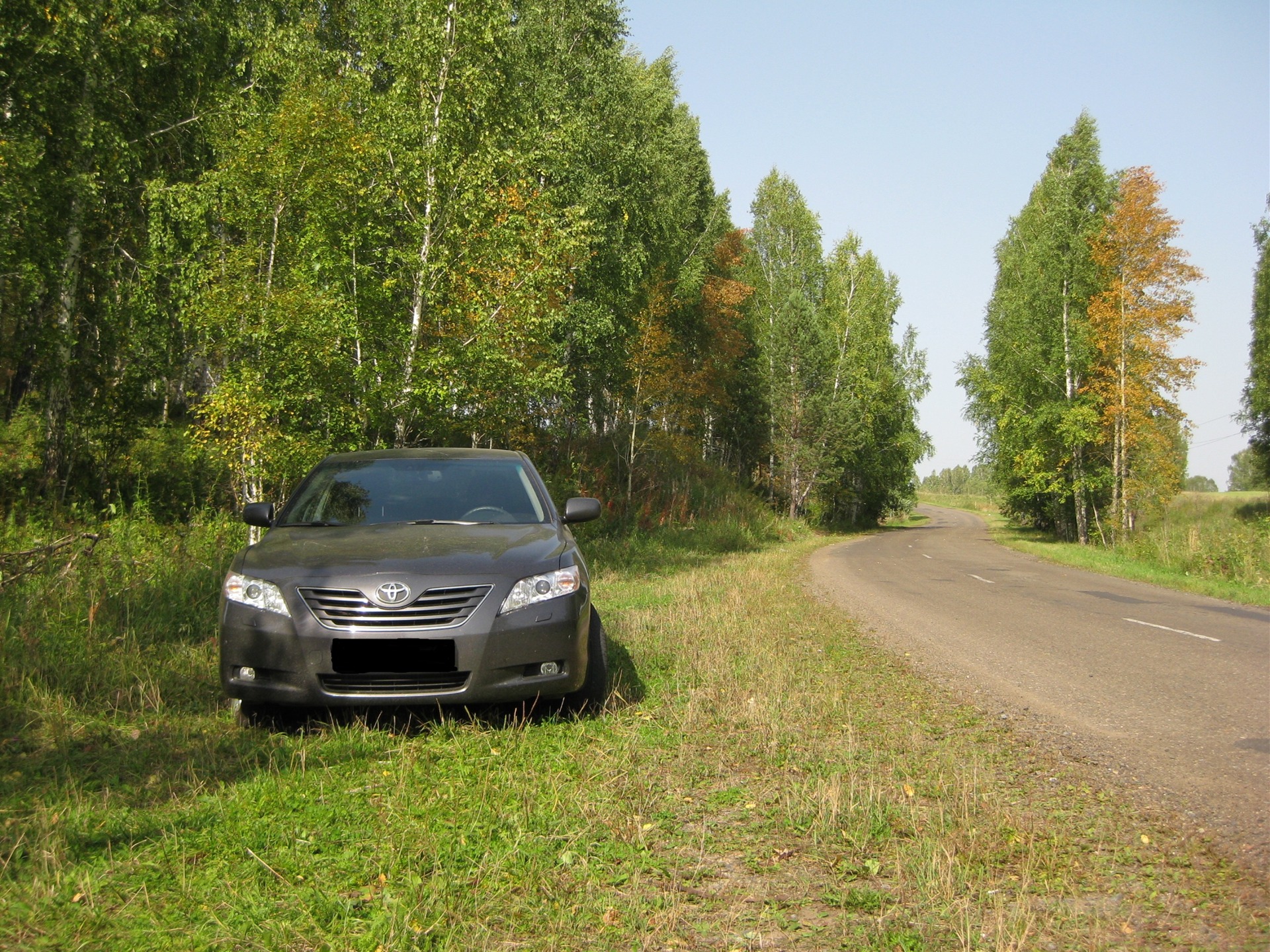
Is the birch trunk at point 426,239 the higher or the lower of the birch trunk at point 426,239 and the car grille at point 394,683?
the higher

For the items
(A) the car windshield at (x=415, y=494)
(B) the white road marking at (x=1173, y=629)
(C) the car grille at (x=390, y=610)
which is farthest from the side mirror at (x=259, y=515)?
(B) the white road marking at (x=1173, y=629)

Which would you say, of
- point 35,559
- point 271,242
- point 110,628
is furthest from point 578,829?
point 271,242

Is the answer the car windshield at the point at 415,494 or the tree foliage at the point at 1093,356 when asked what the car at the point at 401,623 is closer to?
the car windshield at the point at 415,494

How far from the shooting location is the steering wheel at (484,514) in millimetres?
6449

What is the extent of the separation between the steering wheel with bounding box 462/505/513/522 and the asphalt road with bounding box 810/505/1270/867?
385cm

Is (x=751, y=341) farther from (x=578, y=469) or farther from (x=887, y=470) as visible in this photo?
(x=578, y=469)

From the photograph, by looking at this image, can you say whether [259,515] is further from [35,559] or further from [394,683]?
[35,559]

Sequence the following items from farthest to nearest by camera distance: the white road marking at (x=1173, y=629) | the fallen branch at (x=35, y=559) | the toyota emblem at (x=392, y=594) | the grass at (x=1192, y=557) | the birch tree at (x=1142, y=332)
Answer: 1. the birch tree at (x=1142, y=332)
2. the grass at (x=1192, y=557)
3. the white road marking at (x=1173, y=629)
4. the fallen branch at (x=35, y=559)
5. the toyota emblem at (x=392, y=594)

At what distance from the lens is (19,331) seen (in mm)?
14242

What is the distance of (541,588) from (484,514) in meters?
1.31

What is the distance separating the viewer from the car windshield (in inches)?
254

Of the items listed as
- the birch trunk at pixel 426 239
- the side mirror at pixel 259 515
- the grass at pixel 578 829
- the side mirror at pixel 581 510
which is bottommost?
the grass at pixel 578 829

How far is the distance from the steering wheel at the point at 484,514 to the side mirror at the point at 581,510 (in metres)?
0.43

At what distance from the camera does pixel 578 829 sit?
3.88 meters
